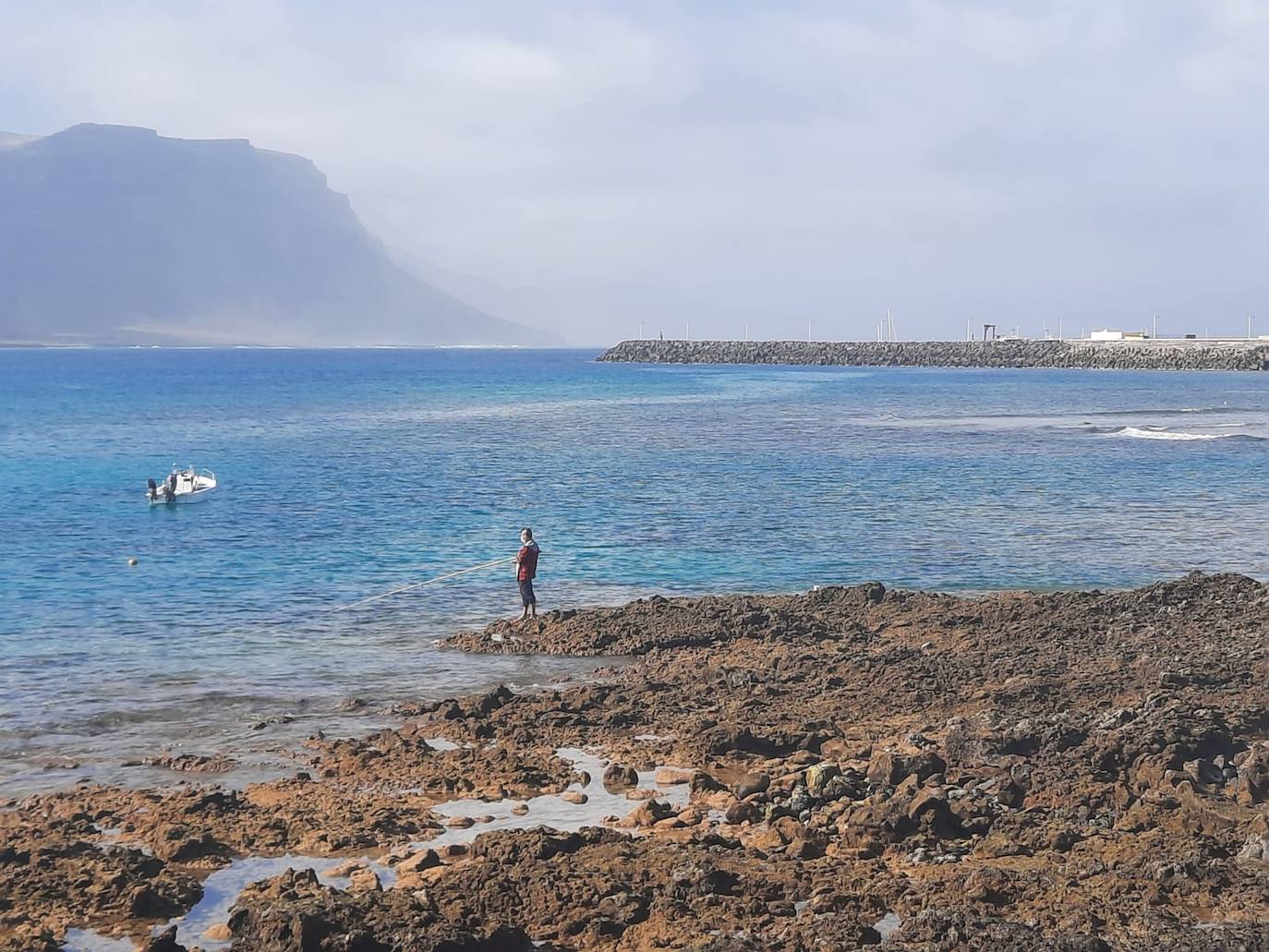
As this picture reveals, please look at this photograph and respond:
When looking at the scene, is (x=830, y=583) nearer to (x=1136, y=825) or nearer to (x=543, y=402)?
(x=1136, y=825)

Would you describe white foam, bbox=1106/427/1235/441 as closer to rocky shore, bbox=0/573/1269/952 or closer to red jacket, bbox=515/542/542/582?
rocky shore, bbox=0/573/1269/952

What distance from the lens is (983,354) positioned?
157250 mm

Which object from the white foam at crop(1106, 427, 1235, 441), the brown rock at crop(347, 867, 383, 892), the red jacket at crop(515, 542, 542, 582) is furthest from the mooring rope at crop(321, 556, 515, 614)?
the white foam at crop(1106, 427, 1235, 441)

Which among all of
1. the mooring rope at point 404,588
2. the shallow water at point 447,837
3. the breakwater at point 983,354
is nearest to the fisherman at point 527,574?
the mooring rope at point 404,588

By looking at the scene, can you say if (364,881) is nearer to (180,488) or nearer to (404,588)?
(404,588)

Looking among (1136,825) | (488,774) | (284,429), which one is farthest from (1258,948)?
(284,429)

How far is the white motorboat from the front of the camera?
37406 mm

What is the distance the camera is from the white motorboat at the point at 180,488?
37.4 meters

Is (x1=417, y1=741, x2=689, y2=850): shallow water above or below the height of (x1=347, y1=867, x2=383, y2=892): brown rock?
below

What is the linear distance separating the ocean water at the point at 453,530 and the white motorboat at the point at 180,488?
896 millimetres

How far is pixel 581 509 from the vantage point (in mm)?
35062

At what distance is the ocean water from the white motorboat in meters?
0.90

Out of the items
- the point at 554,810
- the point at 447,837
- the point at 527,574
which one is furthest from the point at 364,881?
the point at 527,574

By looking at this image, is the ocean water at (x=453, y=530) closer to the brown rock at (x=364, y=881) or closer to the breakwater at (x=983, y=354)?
the brown rock at (x=364, y=881)
